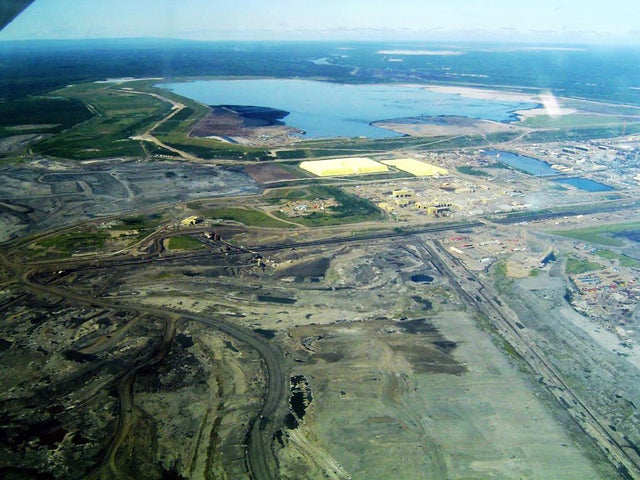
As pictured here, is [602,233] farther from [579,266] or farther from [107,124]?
[107,124]

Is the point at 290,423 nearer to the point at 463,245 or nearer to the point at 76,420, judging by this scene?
the point at 76,420

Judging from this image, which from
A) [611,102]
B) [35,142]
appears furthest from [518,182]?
[611,102]

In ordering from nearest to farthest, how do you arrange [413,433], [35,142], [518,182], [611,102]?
1. [413,433]
2. [518,182]
3. [35,142]
4. [611,102]

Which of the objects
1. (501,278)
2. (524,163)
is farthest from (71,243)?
(524,163)

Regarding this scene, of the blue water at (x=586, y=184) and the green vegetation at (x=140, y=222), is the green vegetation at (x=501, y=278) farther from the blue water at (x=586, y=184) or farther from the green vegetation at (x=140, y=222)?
the green vegetation at (x=140, y=222)

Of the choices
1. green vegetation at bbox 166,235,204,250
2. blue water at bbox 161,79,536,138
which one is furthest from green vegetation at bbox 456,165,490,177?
green vegetation at bbox 166,235,204,250

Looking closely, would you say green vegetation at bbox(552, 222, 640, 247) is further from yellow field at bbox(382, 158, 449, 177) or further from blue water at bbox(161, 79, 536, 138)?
blue water at bbox(161, 79, 536, 138)

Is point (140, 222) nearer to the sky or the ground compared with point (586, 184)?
nearer to the sky

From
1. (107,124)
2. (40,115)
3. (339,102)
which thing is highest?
(40,115)
